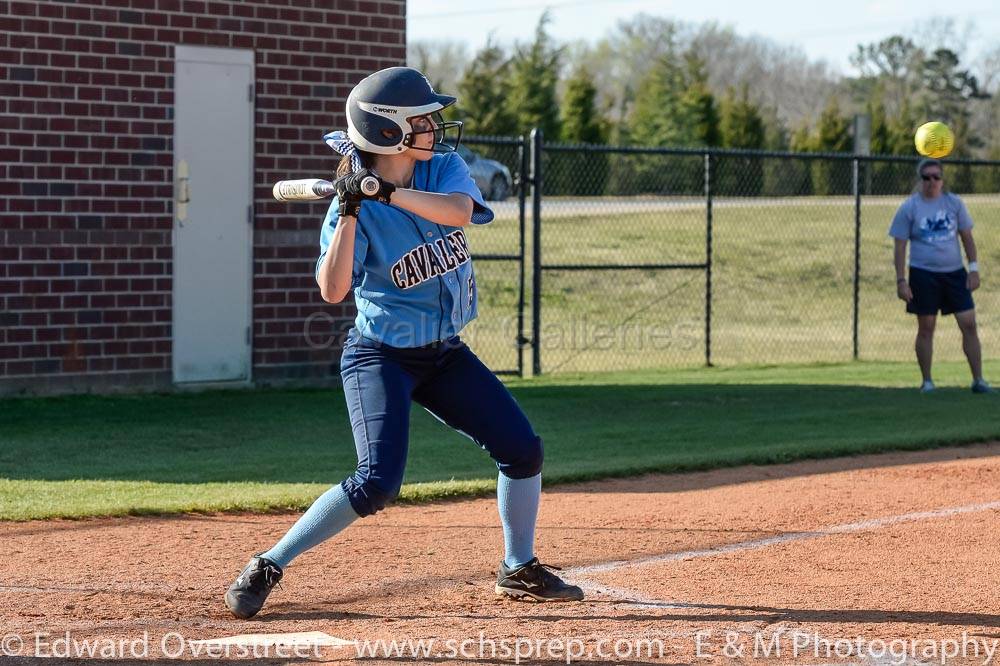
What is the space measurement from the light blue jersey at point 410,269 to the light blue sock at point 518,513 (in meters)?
0.70

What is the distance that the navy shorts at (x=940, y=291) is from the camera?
1250cm

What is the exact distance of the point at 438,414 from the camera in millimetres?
5207

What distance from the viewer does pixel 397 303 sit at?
194 inches

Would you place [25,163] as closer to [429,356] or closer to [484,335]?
[429,356]

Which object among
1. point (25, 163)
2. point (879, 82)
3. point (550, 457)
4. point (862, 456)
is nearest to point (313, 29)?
point (25, 163)

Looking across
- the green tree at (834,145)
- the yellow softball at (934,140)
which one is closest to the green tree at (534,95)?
the green tree at (834,145)

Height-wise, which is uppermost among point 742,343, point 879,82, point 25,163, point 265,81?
point 879,82

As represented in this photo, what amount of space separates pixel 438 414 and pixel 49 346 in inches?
290

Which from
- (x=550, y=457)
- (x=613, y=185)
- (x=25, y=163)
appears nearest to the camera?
(x=550, y=457)

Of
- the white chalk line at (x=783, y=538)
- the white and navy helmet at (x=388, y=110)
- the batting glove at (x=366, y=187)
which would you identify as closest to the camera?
the batting glove at (x=366, y=187)

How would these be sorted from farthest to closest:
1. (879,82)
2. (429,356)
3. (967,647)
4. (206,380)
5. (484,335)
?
(879,82)
(484,335)
(206,380)
(429,356)
(967,647)

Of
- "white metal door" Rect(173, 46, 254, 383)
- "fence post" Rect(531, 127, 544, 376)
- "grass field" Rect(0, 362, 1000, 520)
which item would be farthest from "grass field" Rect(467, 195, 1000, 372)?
"white metal door" Rect(173, 46, 254, 383)

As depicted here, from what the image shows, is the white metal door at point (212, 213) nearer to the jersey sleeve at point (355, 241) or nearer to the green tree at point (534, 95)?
the jersey sleeve at point (355, 241)

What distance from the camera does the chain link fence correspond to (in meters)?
16.8
